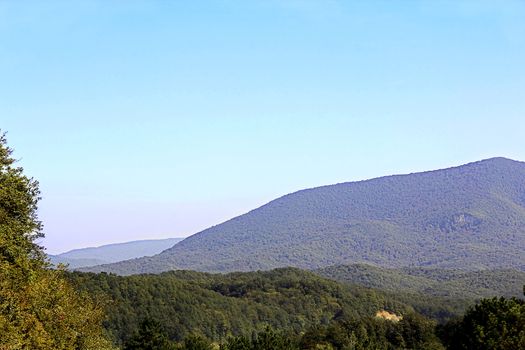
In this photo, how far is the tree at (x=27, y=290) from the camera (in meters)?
32.6

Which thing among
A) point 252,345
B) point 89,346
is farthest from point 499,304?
point 89,346

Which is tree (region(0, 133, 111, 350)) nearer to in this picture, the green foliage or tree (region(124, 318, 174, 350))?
tree (region(124, 318, 174, 350))

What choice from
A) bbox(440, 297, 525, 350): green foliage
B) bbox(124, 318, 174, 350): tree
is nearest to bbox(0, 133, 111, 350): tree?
bbox(124, 318, 174, 350): tree

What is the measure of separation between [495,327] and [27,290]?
44.5 m

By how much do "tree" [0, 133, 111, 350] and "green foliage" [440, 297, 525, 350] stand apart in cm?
3636

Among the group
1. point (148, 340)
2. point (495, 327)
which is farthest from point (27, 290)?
point (495, 327)

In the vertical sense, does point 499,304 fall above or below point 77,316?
below

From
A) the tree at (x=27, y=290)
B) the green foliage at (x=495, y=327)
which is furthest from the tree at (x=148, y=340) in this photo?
the green foliage at (x=495, y=327)

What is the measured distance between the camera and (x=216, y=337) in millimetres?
191000

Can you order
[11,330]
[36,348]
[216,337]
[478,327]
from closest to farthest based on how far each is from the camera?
[11,330], [36,348], [478,327], [216,337]

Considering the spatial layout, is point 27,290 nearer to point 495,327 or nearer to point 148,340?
point 148,340

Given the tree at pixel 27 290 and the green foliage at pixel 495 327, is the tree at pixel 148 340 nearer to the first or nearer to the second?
the tree at pixel 27 290

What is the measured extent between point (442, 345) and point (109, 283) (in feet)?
426

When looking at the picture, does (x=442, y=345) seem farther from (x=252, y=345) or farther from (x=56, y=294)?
(x=56, y=294)
